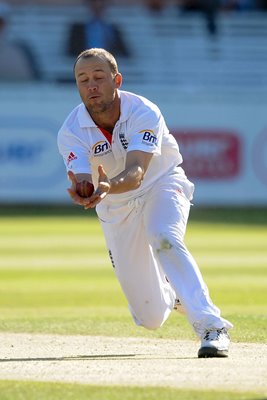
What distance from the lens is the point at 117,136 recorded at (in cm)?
671

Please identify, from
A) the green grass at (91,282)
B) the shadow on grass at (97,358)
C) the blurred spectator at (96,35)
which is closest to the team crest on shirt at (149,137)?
the shadow on grass at (97,358)

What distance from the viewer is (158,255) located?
6578 millimetres

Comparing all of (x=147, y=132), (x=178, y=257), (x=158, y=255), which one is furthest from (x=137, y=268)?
(x=147, y=132)

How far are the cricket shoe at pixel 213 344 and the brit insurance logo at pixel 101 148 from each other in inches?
46.7

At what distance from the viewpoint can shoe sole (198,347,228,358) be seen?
251 inches

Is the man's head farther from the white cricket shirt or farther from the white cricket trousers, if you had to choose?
the white cricket trousers

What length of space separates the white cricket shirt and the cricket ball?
1.06ft

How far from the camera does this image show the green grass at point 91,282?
571cm

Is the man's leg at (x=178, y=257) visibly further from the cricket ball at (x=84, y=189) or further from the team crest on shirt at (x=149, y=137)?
the cricket ball at (x=84, y=189)

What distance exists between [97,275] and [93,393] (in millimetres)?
6055

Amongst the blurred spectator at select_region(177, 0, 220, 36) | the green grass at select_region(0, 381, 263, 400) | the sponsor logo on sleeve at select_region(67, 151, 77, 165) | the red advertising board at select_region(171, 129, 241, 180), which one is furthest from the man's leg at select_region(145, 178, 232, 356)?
the blurred spectator at select_region(177, 0, 220, 36)

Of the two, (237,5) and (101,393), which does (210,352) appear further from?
(237,5)

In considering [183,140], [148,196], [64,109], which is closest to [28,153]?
[64,109]

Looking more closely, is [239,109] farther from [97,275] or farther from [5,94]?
[97,275]
